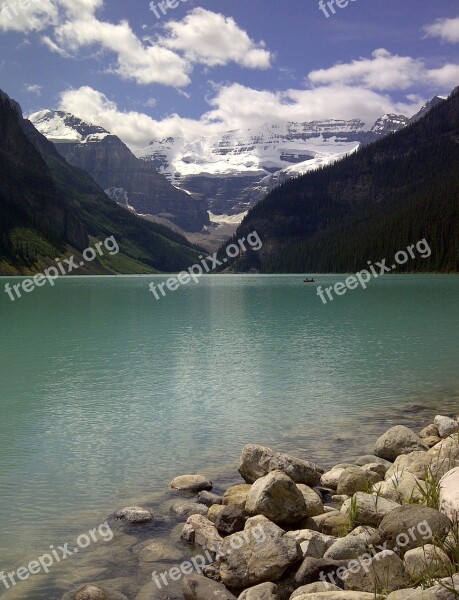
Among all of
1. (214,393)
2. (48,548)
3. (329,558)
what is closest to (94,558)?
(48,548)

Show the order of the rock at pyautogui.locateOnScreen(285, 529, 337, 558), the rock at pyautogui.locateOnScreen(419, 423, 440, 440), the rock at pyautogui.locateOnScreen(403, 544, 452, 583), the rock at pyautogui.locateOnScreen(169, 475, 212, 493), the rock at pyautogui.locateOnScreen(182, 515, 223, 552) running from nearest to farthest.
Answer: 1. the rock at pyautogui.locateOnScreen(403, 544, 452, 583)
2. the rock at pyautogui.locateOnScreen(285, 529, 337, 558)
3. the rock at pyautogui.locateOnScreen(182, 515, 223, 552)
4. the rock at pyautogui.locateOnScreen(169, 475, 212, 493)
5. the rock at pyautogui.locateOnScreen(419, 423, 440, 440)

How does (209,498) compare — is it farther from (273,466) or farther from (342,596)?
(342,596)

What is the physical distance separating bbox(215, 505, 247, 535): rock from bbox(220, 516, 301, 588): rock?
1.22 m

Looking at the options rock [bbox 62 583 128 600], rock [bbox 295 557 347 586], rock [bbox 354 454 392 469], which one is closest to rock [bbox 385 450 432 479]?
rock [bbox 354 454 392 469]

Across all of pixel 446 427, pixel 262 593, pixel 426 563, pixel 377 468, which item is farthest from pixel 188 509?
pixel 446 427

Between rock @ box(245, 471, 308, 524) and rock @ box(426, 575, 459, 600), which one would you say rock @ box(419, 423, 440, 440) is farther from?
rock @ box(426, 575, 459, 600)

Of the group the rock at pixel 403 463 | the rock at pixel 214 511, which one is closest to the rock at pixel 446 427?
the rock at pixel 403 463

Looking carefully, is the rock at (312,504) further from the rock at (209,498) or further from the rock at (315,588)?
the rock at (315,588)

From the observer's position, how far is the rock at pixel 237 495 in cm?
1233

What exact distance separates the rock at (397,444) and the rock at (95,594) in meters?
9.24

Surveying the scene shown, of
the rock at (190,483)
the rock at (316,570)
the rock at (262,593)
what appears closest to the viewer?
the rock at (262,593)

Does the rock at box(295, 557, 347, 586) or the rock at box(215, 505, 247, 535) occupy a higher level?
the rock at box(295, 557, 347, 586)

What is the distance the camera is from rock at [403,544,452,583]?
8.23 m

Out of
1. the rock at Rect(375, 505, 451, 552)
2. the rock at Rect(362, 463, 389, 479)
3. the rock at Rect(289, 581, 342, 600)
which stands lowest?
the rock at Rect(362, 463, 389, 479)
